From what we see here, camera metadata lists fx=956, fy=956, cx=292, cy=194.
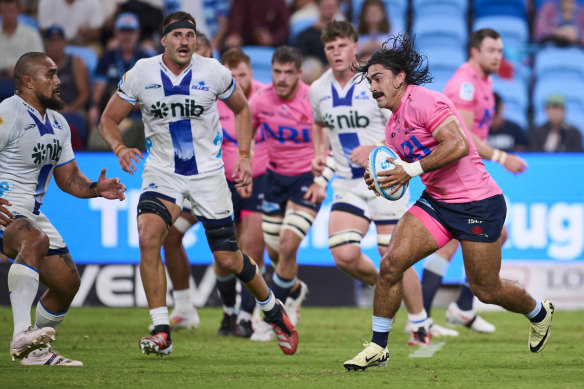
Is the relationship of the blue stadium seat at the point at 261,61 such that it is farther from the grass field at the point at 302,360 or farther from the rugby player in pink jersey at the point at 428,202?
the rugby player in pink jersey at the point at 428,202

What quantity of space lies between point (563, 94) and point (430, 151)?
9.28 metres

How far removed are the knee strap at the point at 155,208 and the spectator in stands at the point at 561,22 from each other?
33.7 feet

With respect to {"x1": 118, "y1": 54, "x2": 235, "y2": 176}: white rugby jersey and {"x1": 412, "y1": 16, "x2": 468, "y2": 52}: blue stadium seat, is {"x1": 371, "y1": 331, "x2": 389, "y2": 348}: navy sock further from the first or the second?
{"x1": 412, "y1": 16, "x2": 468, "y2": 52}: blue stadium seat

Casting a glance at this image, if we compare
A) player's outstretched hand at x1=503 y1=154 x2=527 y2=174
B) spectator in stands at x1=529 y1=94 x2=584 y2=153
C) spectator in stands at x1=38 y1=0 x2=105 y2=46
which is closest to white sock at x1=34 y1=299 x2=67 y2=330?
player's outstretched hand at x1=503 y1=154 x2=527 y2=174

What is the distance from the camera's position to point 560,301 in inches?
464

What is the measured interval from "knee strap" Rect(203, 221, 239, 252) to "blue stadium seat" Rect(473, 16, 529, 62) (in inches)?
370

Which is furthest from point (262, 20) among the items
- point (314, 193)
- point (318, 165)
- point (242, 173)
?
point (242, 173)

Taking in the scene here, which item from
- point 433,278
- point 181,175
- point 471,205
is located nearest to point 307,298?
point 433,278

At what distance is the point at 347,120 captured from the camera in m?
8.81

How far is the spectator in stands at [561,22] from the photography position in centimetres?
1577

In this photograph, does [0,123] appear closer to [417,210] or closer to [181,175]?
[181,175]

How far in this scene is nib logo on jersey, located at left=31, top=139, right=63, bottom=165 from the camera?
731cm

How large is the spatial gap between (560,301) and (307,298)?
10.2ft

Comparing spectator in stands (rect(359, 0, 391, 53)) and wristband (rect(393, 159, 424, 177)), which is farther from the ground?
spectator in stands (rect(359, 0, 391, 53))
